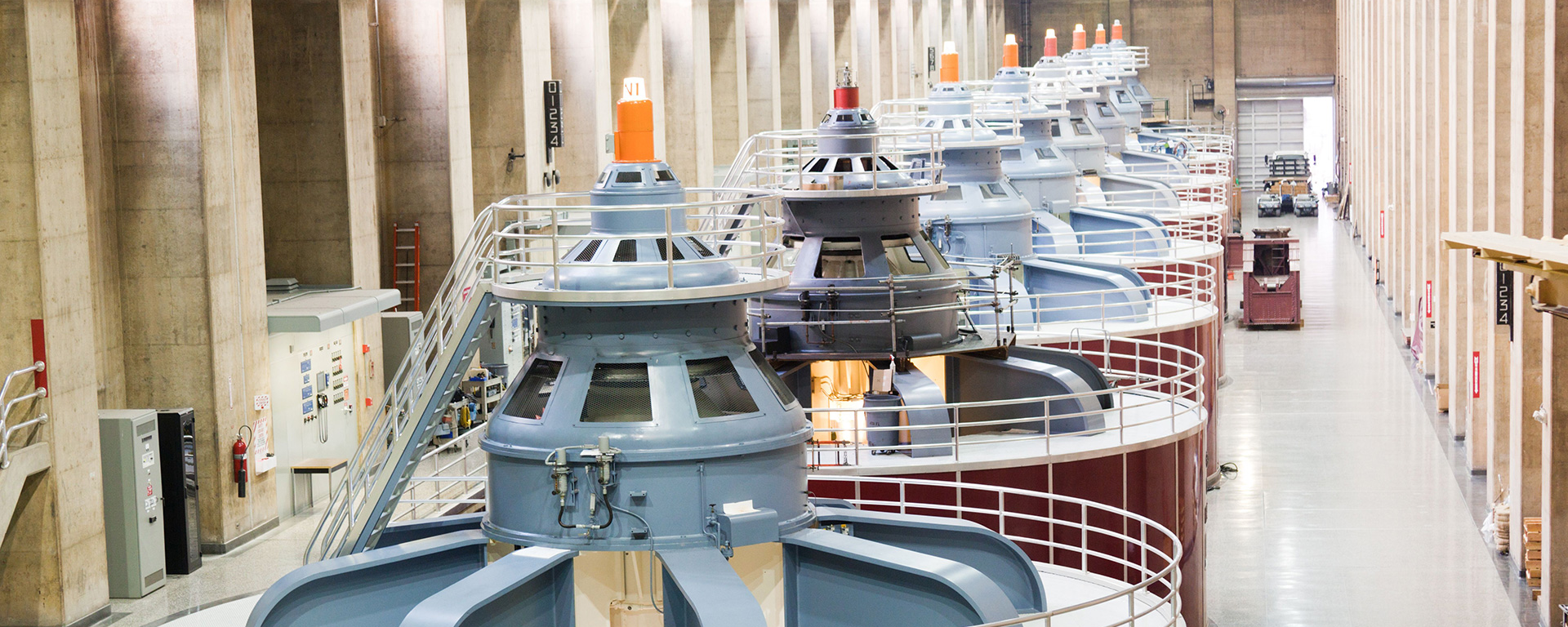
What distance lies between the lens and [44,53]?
16234 millimetres

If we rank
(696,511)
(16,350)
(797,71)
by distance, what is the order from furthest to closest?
1. (797,71)
2. (16,350)
3. (696,511)

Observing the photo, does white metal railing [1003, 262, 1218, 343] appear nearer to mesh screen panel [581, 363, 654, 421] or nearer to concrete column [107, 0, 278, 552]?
concrete column [107, 0, 278, 552]

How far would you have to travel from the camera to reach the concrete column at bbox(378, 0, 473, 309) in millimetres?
24688

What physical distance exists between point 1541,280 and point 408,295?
17495mm

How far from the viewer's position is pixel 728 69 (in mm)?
38969

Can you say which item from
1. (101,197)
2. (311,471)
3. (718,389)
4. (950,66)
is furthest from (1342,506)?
(101,197)

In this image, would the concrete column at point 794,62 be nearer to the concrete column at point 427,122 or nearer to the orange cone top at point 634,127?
the concrete column at point 427,122

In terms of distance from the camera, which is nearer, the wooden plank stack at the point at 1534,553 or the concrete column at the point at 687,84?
the wooden plank stack at the point at 1534,553

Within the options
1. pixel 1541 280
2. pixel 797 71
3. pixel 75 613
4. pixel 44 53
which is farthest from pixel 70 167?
pixel 797 71

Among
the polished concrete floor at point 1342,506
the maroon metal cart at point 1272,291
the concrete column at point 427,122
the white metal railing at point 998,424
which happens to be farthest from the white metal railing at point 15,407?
the maroon metal cart at point 1272,291

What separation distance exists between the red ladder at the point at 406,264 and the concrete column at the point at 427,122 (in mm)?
A: 120

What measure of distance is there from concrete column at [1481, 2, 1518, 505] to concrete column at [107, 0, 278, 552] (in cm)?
1461

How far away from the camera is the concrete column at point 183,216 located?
18.8 meters

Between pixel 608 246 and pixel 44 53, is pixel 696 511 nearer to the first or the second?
Result: pixel 608 246
